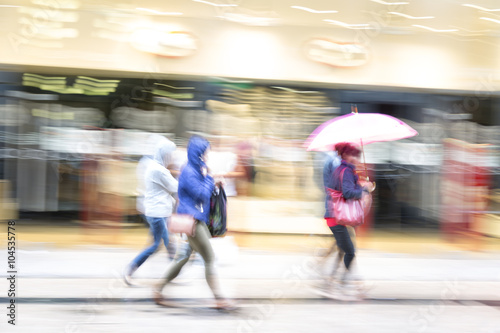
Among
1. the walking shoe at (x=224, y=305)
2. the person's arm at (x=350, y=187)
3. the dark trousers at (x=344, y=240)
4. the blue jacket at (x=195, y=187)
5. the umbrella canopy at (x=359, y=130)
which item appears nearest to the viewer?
the blue jacket at (x=195, y=187)

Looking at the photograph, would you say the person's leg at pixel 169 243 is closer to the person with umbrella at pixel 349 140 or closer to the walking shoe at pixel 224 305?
the walking shoe at pixel 224 305

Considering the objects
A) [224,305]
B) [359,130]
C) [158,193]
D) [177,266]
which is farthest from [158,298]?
[359,130]

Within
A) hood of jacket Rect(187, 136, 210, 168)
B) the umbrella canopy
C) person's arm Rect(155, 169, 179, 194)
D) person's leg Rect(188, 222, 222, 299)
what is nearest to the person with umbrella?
the umbrella canopy

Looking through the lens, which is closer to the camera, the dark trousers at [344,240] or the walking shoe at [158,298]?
the walking shoe at [158,298]

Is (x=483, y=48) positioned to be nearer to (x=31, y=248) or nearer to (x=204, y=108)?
(x=204, y=108)

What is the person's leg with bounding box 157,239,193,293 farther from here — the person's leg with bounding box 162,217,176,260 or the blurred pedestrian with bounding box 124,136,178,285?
the person's leg with bounding box 162,217,176,260

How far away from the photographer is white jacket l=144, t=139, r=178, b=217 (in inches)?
250

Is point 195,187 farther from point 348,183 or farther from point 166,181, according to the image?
point 348,183

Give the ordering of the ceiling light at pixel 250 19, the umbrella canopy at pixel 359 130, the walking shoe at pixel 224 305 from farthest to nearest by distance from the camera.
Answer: the ceiling light at pixel 250 19 → the umbrella canopy at pixel 359 130 → the walking shoe at pixel 224 305

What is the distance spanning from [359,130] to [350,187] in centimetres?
65

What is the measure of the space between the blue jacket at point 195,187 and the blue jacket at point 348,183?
1457 mm

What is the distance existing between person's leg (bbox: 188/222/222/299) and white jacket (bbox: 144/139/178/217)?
0.94 metres

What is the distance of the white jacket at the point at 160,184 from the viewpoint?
6.34 metres

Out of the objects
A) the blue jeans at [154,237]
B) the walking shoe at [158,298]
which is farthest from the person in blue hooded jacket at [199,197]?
the blue jeans at [154,237]
